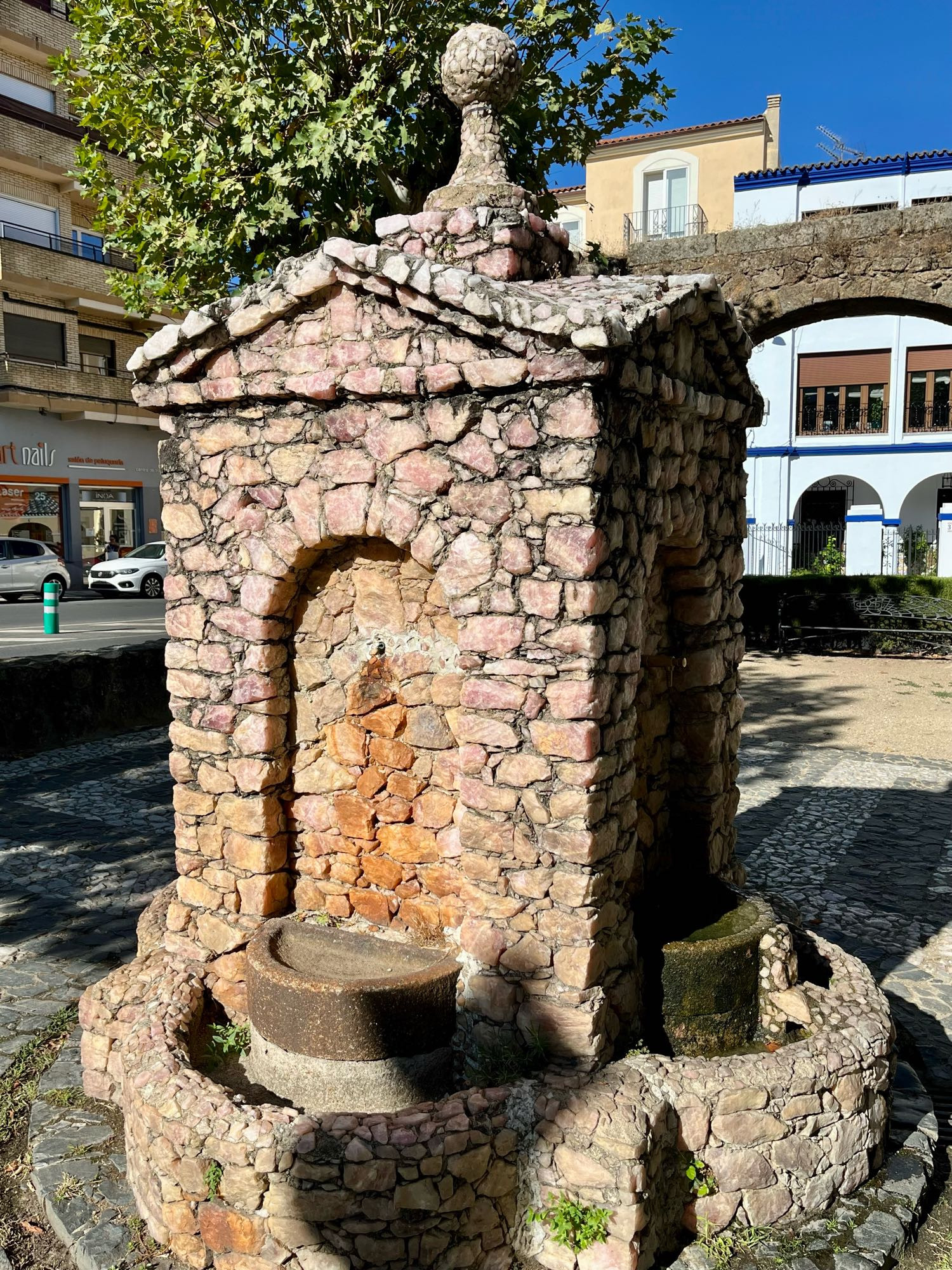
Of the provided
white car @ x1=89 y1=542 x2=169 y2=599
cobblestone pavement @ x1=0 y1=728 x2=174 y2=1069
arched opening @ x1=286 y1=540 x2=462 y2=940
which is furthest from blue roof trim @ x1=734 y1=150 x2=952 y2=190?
arched opening @ x1=286 y1=540 x2=462 y2=940

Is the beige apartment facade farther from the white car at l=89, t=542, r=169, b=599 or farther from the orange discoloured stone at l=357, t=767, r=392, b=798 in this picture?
the orange discoloured stone at l=357, t=767, r=392, b=798

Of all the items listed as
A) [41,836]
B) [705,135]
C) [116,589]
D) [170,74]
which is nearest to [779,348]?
[705,135]

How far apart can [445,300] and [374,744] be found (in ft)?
6.05

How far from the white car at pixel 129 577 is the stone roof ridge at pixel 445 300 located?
20.3m

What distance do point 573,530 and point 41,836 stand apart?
19.5 ft

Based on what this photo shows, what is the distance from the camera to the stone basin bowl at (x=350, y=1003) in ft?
11.6

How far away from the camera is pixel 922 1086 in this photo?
14.6ft

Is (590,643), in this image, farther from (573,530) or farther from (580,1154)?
(580,1154)

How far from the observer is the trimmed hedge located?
17703 mm

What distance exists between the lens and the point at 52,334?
25.4m

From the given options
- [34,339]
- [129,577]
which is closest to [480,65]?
[129,577]

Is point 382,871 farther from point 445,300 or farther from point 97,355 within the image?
point 97,355

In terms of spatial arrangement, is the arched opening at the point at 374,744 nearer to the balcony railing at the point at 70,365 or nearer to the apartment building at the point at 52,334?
the balcony railing at the point at 70,365

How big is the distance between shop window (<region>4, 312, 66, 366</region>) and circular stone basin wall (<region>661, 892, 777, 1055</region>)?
24899 mm
